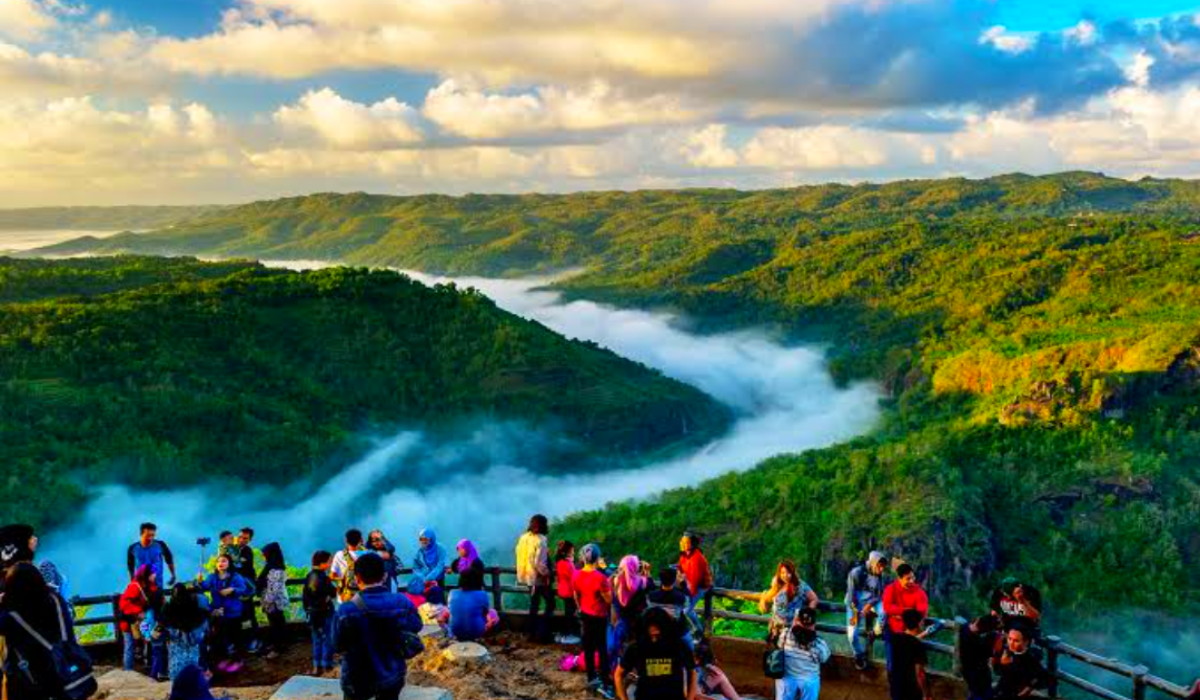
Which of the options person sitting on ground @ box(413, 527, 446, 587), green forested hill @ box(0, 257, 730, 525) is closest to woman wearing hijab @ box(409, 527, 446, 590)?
person sitting on ground @ box(413, 527, 446, 587)

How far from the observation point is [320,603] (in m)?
12.4

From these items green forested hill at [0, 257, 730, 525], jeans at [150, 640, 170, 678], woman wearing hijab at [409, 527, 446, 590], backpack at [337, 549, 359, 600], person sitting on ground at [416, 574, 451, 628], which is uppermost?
backpack at [337, 549, 359, 600]

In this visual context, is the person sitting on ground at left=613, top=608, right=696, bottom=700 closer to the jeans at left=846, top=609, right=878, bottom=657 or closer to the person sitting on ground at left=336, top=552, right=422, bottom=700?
the person sitting on ground at left=336, top=552, right=422, bottom=700

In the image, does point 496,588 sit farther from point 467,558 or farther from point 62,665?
point 62,665

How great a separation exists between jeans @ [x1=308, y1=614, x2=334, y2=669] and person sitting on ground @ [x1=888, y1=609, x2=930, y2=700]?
23.3 feet

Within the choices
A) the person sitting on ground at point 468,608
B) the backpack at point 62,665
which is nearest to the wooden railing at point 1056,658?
the person sitting on ground at point 468,608

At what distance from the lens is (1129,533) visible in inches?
2874

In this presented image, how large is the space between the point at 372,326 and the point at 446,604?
8050 centimetres

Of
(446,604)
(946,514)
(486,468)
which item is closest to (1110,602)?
(946,514)

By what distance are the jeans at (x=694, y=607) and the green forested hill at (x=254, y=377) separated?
48.6 metres

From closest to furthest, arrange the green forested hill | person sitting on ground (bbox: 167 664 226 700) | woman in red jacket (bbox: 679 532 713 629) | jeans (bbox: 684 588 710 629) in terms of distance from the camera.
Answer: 1. person sitting on ground (bbox: 167 664 226 700)
2. jeans (bbox: 684 588 710 629)
3. woman in red jacket (bbox: 679 532 713 629)
4. the green forested hill

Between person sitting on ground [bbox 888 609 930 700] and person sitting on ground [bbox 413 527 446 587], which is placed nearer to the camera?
person sitting on ground [bbox 888 609 930 700]

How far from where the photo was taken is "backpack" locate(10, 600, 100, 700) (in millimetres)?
8234

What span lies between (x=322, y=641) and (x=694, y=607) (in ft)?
16.3
